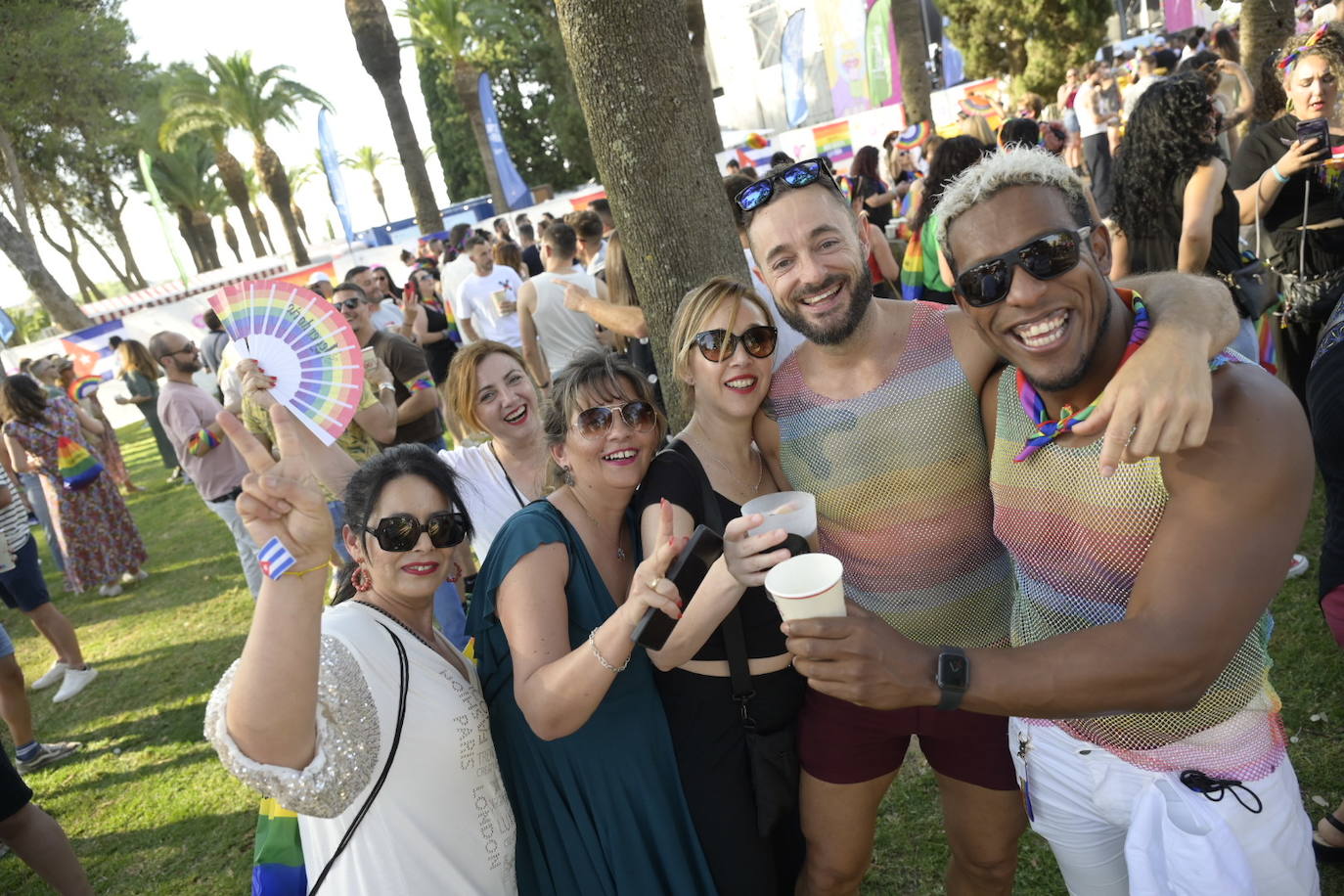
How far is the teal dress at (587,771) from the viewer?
7.17 feet

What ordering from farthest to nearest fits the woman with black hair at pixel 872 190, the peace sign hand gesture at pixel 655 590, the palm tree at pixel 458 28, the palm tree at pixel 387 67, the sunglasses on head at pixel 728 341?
the palm tree at pixel 458 28, the palm tree at pixel 387 67, the woman with black hair at pixel 872 190, the sunglasses on head at pixel 728 341, the peace sign hand gesture at pixel 655 590

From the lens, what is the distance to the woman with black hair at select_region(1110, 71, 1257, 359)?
3949mm

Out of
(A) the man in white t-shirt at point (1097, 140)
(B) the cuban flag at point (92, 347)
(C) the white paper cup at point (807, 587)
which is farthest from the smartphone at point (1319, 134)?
(B) the cuban flag at point (92, 347)

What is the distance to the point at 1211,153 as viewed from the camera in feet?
13.1

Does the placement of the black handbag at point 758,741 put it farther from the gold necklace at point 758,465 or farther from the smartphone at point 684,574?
the smartphone at point 684,574

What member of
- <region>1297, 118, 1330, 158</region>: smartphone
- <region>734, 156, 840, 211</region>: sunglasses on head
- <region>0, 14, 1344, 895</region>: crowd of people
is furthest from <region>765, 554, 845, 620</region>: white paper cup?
<region>1297, 118, 1330, 158</region>: smartphone

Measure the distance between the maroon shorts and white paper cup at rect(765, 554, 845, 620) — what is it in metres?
0.80

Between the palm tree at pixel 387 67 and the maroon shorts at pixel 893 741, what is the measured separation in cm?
1547

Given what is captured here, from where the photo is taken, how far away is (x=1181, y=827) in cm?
166

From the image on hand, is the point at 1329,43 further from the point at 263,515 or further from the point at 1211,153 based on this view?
the point at 263,515

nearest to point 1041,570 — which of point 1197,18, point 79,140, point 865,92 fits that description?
point 865,92

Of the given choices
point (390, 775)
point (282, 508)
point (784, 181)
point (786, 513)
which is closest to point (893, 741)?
point (786, 513)

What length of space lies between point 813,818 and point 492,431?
204 centimetres

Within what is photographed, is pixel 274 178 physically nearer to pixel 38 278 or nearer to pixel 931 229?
pixel 38 278
